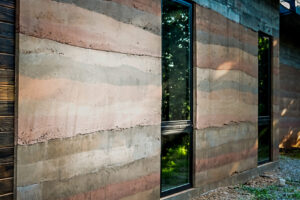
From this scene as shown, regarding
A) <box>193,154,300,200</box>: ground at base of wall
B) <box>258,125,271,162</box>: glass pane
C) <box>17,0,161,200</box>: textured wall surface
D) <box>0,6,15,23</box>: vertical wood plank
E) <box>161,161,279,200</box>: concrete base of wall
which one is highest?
<box>0,6,15,23</box>: vertical wood plank

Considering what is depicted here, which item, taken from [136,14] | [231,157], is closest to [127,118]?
[136,14]

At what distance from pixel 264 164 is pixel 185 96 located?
293 centimetres

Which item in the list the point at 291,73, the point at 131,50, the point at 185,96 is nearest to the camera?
the point at 131,50

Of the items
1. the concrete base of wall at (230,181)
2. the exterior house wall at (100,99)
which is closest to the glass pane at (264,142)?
the concrete base of wall at (230,181)

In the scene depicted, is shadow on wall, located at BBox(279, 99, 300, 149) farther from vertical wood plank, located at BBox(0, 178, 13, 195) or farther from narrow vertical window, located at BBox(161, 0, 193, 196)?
vertical wood plank, located at BBox(0, 178, 13, 195)

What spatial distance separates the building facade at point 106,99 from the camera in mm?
2119

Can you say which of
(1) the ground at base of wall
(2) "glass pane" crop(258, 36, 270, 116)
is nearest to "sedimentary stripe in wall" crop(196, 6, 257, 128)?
(2) "glass pane" crop(258, 36, 270, 116)

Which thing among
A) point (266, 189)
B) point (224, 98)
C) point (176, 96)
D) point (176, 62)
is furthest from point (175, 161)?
point (266, 189)

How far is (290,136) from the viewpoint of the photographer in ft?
31.0

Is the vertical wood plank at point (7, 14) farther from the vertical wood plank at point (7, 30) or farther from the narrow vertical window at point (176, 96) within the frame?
the narrow vertical window at point (176, 96)

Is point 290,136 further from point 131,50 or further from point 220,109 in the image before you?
point 131,50

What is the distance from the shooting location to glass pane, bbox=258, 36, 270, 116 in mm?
5707

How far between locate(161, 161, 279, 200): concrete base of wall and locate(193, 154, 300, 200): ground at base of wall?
0.07 meters

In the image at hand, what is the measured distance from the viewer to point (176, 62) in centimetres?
373
